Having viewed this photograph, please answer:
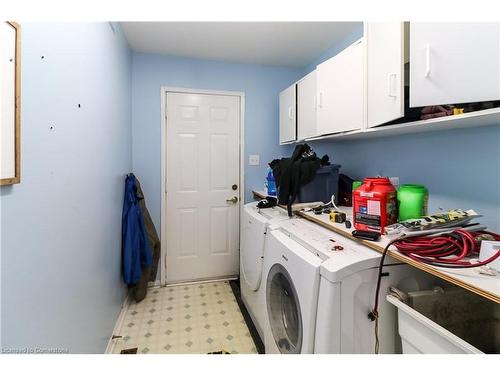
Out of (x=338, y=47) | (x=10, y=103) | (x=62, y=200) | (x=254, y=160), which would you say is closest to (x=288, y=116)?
(x=254, y=160)

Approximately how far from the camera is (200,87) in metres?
2.72

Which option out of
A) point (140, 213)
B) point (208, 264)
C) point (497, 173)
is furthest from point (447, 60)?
point (208, 264)

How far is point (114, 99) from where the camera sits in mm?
1909

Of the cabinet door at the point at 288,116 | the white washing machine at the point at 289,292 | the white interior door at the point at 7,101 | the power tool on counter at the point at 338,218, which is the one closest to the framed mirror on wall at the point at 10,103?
the white interior door at the point at 7,101

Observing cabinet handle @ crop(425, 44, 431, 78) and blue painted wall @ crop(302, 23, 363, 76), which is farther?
blue painted wall @ crop(302, 23, 363, 76)

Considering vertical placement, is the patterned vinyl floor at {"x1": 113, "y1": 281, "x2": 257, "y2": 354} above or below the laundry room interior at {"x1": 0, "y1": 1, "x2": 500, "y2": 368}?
below

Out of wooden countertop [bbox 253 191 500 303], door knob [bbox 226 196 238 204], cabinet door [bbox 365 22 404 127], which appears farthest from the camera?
door knob [bbox 226 196 238 204]

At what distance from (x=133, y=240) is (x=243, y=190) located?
1.24 m

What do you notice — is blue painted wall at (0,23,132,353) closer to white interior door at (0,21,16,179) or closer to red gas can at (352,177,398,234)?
white interior door at (0,21,16,179)

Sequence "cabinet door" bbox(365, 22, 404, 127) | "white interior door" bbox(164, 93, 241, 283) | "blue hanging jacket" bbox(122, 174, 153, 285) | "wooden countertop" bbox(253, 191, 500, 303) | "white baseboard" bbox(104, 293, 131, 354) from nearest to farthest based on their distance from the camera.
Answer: "wooden countertop" bbox(253, 191, 500, 303) → "cabinet door" bbox(365, 22, 404, 127) → "white baseboard" bbox(104, 293, 131, 354) → "blue hanging jacket" bbox(122, 174, 153, 285) → "white interior door" bbox(164, 93, 241, 283)

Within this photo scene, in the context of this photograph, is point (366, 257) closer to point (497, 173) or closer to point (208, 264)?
point (497, 173)

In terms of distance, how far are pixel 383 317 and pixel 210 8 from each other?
51.5 inches

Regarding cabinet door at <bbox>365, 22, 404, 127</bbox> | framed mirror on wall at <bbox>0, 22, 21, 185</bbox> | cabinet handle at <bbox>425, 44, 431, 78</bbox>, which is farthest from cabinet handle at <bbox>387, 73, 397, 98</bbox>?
framed mirror on wall at <bbox>0, 22, 21, 185</bbox>

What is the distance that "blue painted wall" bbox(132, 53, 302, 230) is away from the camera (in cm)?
259
